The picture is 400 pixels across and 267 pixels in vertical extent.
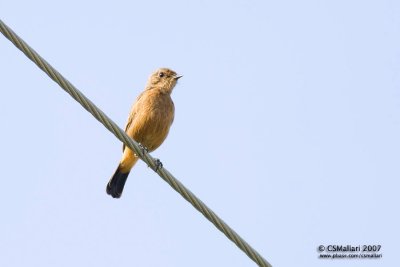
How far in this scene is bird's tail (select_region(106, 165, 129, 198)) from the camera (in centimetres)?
1026

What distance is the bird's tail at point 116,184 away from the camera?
33.7 feet

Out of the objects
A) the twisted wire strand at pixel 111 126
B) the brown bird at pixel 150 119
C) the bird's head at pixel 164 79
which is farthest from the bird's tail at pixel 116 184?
the twisted wire strand at pixel 111 126

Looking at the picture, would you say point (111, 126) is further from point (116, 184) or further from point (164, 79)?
point (164, 79)

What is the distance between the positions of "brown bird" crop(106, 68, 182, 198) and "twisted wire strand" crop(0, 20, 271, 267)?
3498mm

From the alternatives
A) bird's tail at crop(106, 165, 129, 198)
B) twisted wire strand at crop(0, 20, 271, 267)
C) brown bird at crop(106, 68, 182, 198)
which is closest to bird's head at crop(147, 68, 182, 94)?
brown bird at crop(106, 68, 182, 198)

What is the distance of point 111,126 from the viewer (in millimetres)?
5738

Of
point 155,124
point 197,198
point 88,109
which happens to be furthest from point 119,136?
point 155,124

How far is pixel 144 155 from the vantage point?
259 inches

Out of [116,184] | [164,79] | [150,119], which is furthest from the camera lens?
[164,79]

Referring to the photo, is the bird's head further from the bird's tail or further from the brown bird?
the bird's tail

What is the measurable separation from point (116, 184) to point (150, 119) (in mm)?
1340

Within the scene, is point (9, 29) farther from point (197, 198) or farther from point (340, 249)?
point (340, 249)

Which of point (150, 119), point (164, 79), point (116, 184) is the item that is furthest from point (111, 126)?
point (164, 79)

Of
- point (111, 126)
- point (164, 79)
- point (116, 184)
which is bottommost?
point (111, 126)
